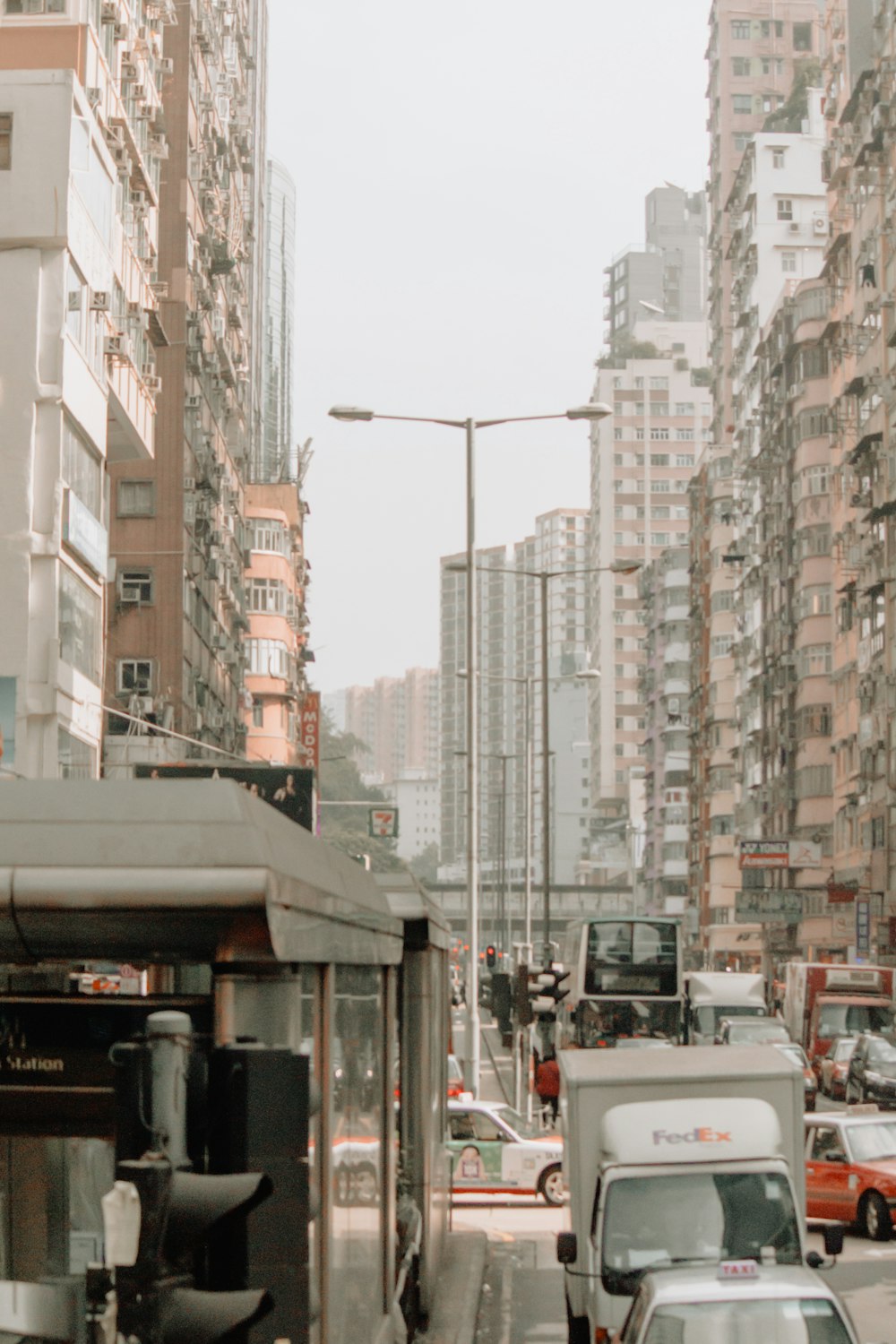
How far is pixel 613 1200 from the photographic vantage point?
43.1 feet

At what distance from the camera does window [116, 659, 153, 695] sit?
50.0m

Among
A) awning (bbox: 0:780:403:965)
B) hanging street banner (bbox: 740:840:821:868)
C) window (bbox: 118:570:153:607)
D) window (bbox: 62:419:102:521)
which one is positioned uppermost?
window (bbox: 118:570:153:607)

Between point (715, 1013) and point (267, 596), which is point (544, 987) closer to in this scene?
point (715, 1013)

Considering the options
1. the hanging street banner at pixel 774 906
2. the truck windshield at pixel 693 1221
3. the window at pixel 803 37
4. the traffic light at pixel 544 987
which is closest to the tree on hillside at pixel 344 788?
the window at pixel 803 37

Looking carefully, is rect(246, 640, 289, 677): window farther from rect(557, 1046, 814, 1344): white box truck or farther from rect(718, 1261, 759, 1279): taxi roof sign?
rect(718, 1261, 759, 1279): taxi roof sign

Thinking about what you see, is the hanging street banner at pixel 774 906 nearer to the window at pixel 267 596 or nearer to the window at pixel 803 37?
the window at pixel 267 596

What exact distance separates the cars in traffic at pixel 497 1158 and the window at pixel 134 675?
987 inches

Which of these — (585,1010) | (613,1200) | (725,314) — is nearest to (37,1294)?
(613,1200)

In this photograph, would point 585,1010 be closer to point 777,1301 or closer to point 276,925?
point 777,1301

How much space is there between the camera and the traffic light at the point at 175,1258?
3.94 metres

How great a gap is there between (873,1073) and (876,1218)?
60.6 ft

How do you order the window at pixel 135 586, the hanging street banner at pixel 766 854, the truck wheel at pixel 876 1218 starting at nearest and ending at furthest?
the truck wheel at pixel 876 1218 < the window at pixel 135 586 < the hanging street banner at pixel 766 854

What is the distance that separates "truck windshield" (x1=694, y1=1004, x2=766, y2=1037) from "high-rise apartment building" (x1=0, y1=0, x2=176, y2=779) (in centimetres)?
1734

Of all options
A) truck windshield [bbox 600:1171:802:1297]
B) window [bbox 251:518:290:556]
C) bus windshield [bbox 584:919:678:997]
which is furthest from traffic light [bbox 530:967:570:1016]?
window [bbox 251:518:290:556]
